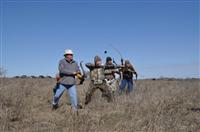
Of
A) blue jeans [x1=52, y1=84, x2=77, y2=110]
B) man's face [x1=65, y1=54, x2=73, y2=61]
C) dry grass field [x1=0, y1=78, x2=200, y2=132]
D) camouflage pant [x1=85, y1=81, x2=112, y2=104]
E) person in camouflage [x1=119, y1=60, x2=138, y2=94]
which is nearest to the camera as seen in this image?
dry grass field [x1=0, y1=78, x2=200, y2=132]

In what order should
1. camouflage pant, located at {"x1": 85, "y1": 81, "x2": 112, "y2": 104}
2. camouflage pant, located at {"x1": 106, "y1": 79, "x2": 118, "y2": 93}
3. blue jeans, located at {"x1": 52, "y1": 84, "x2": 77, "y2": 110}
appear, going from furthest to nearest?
camouflage pant, located at {"x1": 106, "y1": 79, "x2": 118, "y2": 93} → camouflage pant, located at {"x1": 85, "y1": 81, "x2": 112, "y2": 104} → blue jeans, located at {"x1": 52, "y1": 84, "x2": 77, "y2": 110}

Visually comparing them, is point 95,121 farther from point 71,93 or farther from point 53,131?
point 71,93

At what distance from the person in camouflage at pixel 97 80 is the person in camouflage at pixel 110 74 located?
0.76 metres

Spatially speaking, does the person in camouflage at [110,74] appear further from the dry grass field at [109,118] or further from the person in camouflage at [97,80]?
the dry grass field at [109,118]

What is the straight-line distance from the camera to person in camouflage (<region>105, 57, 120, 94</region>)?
13.3m

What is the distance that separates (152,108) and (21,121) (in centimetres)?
312

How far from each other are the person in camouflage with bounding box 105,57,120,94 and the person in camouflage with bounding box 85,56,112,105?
0.76 metres

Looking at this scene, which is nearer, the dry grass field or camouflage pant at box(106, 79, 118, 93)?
the dry grass field

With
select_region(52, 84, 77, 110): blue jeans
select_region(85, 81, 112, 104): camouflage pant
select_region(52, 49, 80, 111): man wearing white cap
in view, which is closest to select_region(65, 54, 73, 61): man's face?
select_region(52, 49, 80, 111): man wearing white cap

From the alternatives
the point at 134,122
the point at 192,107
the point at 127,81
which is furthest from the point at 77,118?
the point at 127,81

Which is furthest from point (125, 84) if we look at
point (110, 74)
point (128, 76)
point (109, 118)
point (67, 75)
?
point (109, 118)

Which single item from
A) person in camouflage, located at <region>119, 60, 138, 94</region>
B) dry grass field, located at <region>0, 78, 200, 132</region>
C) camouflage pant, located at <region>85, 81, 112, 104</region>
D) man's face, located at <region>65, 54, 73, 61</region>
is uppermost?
man's face, located at <region>65, 54, 73, 61</region>

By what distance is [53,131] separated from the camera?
764 centimetres

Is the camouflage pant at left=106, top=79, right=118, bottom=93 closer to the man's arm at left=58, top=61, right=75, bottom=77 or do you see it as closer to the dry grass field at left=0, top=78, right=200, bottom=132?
the dry grass field at left=0, top=78, right=200, bottom=132
